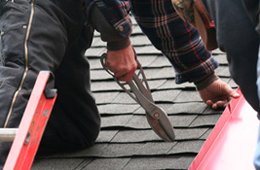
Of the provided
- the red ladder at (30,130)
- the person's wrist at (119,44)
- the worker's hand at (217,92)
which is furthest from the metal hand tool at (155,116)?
the red ladder at (30,130)

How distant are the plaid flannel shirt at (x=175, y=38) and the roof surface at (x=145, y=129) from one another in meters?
0.15

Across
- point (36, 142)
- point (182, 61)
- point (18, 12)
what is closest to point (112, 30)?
point (18, 12)

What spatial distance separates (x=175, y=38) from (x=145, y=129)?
1.36 feet

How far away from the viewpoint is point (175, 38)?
231 centimetres

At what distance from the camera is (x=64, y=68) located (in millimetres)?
2219

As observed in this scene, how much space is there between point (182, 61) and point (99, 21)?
1.83 feet

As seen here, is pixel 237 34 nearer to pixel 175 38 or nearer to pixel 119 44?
pixel 119 44

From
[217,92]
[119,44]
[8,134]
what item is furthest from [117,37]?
[8,134]

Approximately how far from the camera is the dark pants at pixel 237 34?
1.18 meters

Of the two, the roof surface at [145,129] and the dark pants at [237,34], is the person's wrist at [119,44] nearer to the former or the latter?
the roof surface at [145,129]

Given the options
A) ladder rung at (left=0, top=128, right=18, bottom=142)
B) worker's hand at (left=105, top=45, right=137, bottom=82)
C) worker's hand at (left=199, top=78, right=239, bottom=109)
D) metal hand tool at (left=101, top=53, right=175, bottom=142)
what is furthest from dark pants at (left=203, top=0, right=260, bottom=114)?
worker's hand at (left=199, top=78, right=239, bottom=109)

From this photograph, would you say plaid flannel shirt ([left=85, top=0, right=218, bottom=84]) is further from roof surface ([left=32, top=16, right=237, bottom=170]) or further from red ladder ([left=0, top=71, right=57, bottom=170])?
red ladder ([left=0, top=71, right=57, bottom=170])

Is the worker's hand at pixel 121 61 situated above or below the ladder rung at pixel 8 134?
below

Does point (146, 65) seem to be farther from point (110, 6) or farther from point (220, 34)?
point (220, 34)
